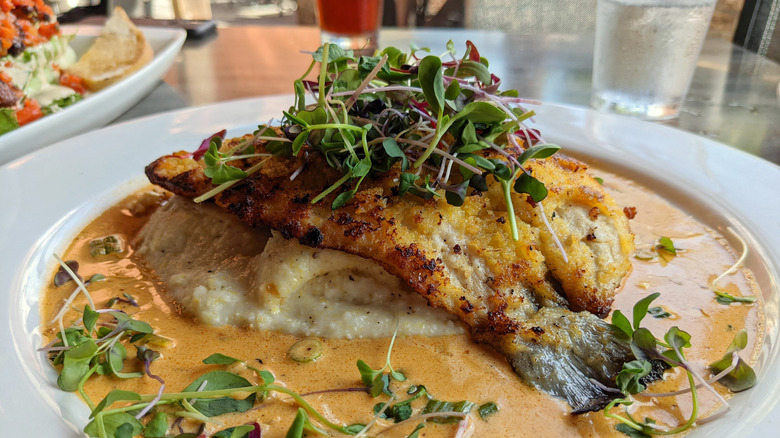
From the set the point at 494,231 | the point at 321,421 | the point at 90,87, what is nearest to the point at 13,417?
the point at 321,421

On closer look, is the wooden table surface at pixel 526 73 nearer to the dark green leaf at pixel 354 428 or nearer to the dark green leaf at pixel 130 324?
the dark green leaf at pixel 130 324

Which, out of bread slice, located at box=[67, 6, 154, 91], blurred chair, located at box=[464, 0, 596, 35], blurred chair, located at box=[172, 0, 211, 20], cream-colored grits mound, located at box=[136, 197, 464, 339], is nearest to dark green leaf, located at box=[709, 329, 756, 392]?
cream-colored grits mound, located at box=[136, 197, 464, 339]

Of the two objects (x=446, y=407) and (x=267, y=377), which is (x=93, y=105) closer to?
(x=267, y=377)

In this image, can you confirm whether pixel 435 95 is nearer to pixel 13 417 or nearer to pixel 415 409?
pixel 415 409

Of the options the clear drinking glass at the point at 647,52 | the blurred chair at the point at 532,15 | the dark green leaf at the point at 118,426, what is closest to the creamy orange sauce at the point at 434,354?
the dark green leaf at the point at 118,426

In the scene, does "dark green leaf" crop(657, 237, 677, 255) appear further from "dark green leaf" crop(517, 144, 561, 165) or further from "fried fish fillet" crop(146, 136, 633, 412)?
"dark green leaf" crop(517, 144, 561, 165)
